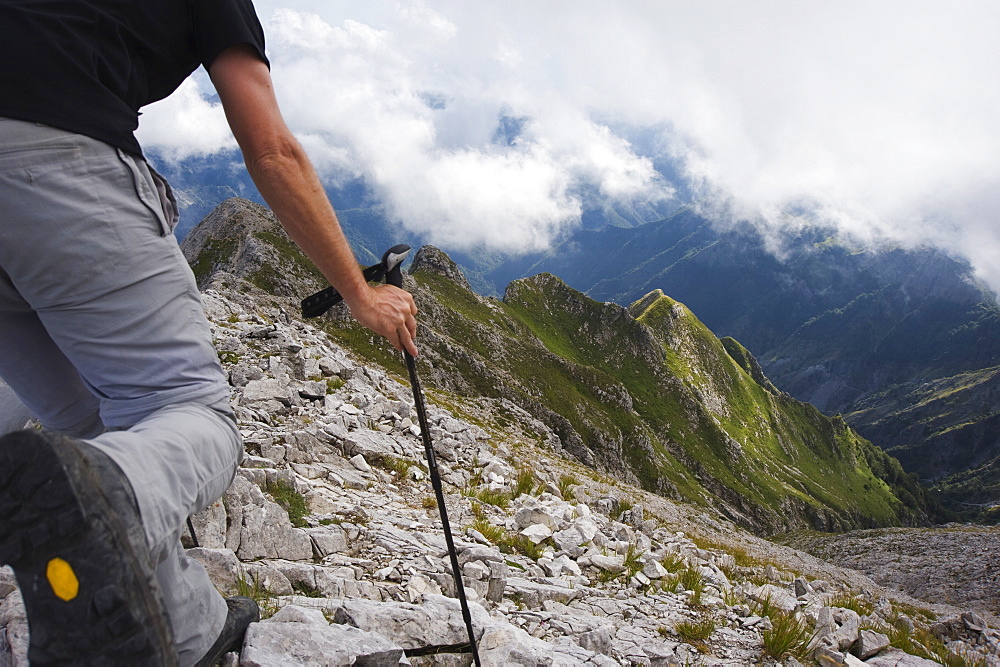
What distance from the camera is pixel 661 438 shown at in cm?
10562

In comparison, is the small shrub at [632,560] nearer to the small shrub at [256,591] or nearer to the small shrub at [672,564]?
the small shrub at [672,564]

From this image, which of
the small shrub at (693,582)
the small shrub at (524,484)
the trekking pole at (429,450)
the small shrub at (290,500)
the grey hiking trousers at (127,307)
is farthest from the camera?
the small shrub at (524,484)

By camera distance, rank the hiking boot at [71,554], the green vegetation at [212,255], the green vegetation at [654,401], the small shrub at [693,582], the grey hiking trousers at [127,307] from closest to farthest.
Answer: the hiking boot at [71,554]
the grey hiking trousers at [127,307]
the small shrub at [693,582]
the green vegetation at [212,255]
the green vegetation at [654,401]

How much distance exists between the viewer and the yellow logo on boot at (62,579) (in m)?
1.36

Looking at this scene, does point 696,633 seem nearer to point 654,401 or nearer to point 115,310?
point 115,310

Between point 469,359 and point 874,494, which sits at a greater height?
point 874,494

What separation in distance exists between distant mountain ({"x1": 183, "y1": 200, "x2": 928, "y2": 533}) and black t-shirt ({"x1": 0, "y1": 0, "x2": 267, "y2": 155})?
1618 inches

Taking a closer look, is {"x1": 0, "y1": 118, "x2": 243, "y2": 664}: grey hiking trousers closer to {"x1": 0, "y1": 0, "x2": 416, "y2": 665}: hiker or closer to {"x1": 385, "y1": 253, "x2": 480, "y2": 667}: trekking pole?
{"x1": 0, "y1": 0, "x2": 416, "y2": 665}: hiker

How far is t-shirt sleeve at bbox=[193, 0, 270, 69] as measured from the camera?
219 cm

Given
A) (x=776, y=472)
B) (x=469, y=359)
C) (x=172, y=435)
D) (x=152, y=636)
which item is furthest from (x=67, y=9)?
(x=776, y=472)

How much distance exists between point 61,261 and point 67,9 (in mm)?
915

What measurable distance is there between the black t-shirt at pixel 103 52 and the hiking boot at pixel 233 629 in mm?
2372

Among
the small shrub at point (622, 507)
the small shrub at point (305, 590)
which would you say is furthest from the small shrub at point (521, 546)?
the small shrub at point (622, 507)

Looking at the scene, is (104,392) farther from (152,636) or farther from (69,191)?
(152,636)
